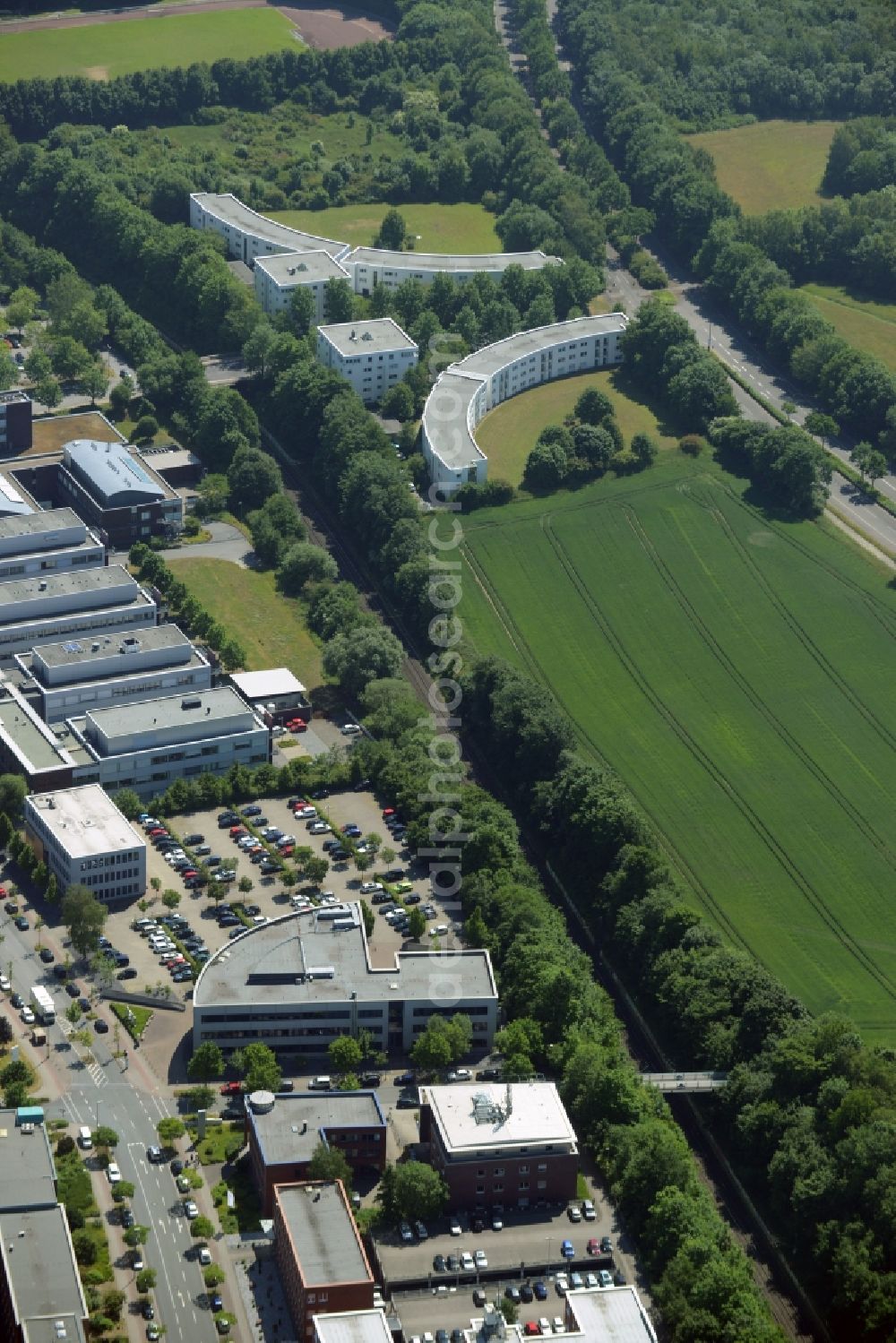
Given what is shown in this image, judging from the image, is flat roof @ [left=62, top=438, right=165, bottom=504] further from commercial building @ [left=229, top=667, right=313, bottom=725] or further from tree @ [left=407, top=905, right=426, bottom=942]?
tree @ [left=407, top=905, right=426, bottom=942]

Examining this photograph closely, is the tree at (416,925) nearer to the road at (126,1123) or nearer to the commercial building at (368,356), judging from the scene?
the road at (126,1123)

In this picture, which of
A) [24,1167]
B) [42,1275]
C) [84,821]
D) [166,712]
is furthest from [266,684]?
[42,1275]

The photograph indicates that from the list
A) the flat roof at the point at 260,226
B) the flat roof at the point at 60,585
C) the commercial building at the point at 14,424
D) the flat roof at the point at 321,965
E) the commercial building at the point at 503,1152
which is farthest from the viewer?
the flat roof at the point at 260,226

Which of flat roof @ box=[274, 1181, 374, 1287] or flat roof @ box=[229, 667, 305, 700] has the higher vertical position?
flat roof @ box=[229, 667, 305, 700]

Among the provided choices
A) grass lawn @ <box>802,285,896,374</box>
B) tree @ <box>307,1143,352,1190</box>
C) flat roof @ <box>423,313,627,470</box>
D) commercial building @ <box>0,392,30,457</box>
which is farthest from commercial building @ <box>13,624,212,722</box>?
grass lawn @ <box>802,285,896,374</box>

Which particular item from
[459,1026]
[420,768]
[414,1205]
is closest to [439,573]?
[420,768]

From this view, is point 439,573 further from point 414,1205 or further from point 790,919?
point 414,1205

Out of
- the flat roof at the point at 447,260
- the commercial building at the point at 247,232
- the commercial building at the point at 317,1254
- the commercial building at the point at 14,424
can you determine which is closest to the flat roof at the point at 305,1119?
the commercial building at the point at 317,1254
